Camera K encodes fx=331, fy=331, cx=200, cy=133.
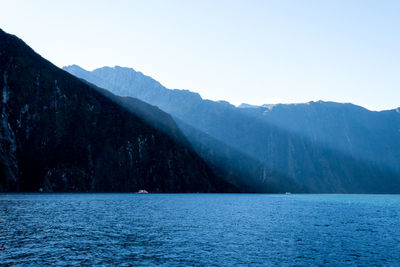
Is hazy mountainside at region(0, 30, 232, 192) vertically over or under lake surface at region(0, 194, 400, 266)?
over

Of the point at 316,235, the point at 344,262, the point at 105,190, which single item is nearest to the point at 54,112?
the point at 105,190

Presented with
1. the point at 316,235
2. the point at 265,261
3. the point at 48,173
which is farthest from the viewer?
the point at 48,173

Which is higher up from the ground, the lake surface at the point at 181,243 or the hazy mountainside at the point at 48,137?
the hazy mountainside at the point at 48,137

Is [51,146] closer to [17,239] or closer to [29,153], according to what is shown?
[29,153]

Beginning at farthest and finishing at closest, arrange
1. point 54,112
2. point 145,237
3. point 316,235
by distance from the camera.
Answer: point 54,112, point 316,235, point 145,237

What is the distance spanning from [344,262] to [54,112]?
574ft

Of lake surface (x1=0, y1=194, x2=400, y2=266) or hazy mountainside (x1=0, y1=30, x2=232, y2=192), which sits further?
hazy mountainside (x1=0, y1=30, x2=232, y2=192)

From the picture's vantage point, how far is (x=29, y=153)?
158 m

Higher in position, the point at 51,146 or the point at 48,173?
the point at 51,146

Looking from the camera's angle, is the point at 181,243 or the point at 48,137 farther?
the point at 48,137

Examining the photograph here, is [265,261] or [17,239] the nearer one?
[265,261]

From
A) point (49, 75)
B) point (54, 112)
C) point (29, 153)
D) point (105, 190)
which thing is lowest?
point (105, 190)

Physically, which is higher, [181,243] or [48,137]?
[48,137]

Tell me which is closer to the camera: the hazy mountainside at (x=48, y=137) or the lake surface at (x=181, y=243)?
the lake surface at (x=181, y=243)
